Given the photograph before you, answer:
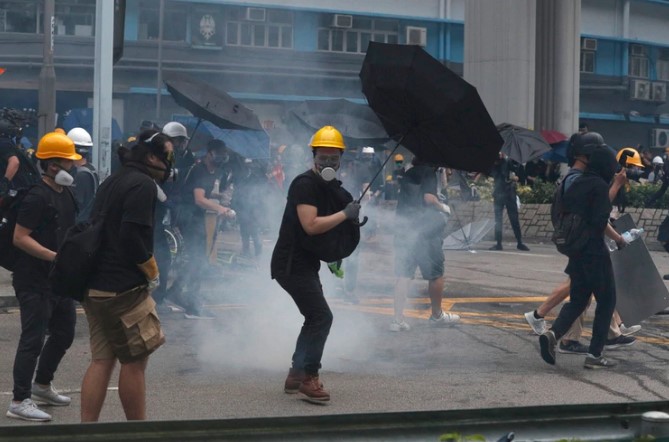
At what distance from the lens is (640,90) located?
46094 millimetres

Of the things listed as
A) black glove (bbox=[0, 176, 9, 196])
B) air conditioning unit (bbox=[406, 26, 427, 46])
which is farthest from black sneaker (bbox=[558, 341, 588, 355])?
air conditioning unit (bbox=[406, 26, 427, 46])

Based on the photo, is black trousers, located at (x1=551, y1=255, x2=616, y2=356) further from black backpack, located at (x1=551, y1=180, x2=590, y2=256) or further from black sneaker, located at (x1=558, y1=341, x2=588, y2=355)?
black sneaker, located at (x1=558, y1=341, x2=588, y2=355)

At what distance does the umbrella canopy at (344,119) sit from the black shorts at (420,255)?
380cm

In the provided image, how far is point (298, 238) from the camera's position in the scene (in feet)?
23.0

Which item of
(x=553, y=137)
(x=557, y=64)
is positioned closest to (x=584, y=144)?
(x=553, y=137)

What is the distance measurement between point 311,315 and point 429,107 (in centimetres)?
152

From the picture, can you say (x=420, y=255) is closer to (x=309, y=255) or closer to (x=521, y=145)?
(x=309, y=255)

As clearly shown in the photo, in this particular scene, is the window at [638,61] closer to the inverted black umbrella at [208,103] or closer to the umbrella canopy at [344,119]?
the umbrella canopy at [344,119]

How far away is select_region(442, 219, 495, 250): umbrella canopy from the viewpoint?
63.3 feet

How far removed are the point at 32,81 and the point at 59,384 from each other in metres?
29.9

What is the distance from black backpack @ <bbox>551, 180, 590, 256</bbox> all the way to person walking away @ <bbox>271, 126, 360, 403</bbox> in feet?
6.35

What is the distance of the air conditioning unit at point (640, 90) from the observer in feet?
151

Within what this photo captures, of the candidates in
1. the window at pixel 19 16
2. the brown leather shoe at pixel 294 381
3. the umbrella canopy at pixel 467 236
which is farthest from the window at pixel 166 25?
the brown leather shoe at pixel 294 381

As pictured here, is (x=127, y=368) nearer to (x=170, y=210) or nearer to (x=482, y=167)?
(x=482, y=167)
